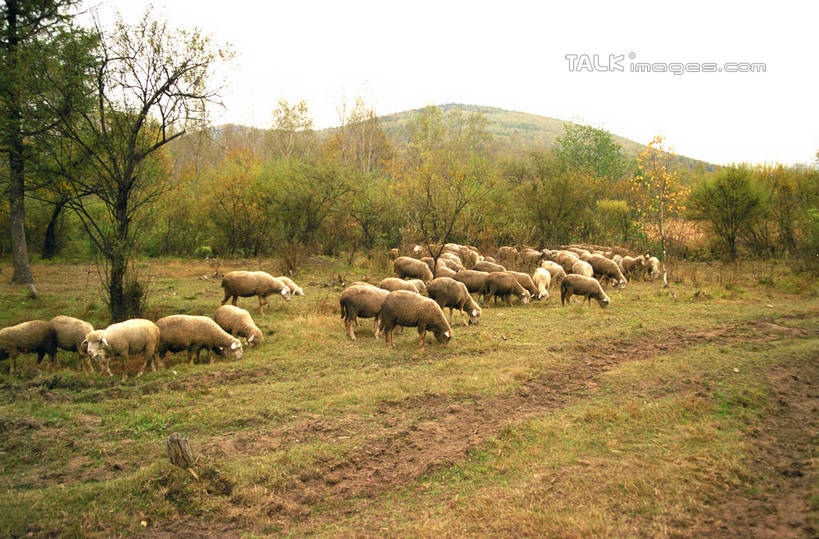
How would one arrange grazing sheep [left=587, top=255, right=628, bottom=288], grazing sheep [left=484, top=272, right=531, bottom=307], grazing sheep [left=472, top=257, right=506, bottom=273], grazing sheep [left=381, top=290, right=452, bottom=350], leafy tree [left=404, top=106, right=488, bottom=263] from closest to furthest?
1. grazing sheep [left=381, top=290, right=452, bottom=350]
2. grazing sheep [left=484, top=272, right=531, bottom=307]
3. grazing sheep [left=472, top=257, right=506, bottom=273]
4. leafy tree [left=404, top=106, right=488, bottom=263]
5. grazing sheep [left=587, top=255, right=628, bottom=288]

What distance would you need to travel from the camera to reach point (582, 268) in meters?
20.8

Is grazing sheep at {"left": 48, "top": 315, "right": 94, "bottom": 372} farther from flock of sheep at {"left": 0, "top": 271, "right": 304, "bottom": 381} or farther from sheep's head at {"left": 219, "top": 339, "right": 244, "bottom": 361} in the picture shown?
sheep's head at {"left": 219, "top": 339, "right": 244, "bottom": 361}

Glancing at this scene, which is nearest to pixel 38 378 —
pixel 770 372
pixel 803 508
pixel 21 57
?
pixel 21 57

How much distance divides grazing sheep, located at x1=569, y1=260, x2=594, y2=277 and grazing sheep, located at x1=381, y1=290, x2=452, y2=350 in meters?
11.3

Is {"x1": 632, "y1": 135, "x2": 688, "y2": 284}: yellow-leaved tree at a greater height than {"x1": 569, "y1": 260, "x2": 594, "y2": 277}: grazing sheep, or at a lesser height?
greater

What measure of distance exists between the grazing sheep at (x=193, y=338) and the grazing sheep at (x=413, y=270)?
32.7ft

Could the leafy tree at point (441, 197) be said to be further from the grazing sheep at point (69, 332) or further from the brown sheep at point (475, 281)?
the grazing sheep at point (69, 332)

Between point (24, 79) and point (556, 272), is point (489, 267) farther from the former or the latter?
point (24, 79)

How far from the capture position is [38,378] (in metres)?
8.73

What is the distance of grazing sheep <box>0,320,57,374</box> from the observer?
962 cm

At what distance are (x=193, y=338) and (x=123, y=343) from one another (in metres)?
→ 1.43

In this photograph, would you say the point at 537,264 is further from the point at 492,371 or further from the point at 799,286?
the point at 492,371

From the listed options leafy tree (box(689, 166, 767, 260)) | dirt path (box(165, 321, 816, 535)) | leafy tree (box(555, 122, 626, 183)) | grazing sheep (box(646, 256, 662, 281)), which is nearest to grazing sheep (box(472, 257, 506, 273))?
grazing sheep (box(646, 256, 662, 281))

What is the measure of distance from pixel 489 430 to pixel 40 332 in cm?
959
